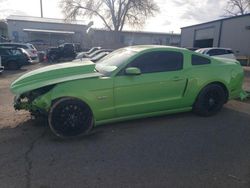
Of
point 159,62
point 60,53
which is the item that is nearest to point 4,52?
point 60,53

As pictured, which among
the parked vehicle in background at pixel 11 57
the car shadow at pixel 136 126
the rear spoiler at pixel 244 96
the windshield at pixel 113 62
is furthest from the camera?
the parked vehicle in background at pixel 11 57

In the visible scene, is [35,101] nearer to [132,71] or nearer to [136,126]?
[132,71]

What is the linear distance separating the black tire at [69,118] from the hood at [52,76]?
0.44 meters

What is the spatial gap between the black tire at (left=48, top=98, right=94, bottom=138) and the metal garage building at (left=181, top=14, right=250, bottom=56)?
24539mm

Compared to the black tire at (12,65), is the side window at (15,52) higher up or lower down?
higher up

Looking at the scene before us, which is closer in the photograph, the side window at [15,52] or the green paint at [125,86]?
the green paint at [125,86]

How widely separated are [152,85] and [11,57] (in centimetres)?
1378

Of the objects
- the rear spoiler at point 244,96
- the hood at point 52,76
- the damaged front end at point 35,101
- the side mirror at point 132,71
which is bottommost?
the rear spoiler at point 244,96

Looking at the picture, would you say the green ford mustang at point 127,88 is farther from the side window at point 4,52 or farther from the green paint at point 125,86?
the side window at point 4,52

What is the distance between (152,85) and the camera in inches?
186

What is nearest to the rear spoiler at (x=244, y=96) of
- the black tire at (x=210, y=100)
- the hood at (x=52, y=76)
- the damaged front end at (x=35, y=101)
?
the black tire at (x=210, y=100)

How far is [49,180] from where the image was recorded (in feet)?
9.83

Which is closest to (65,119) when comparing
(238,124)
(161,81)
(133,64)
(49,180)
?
(49,180)

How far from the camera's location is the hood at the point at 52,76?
14.1ft
